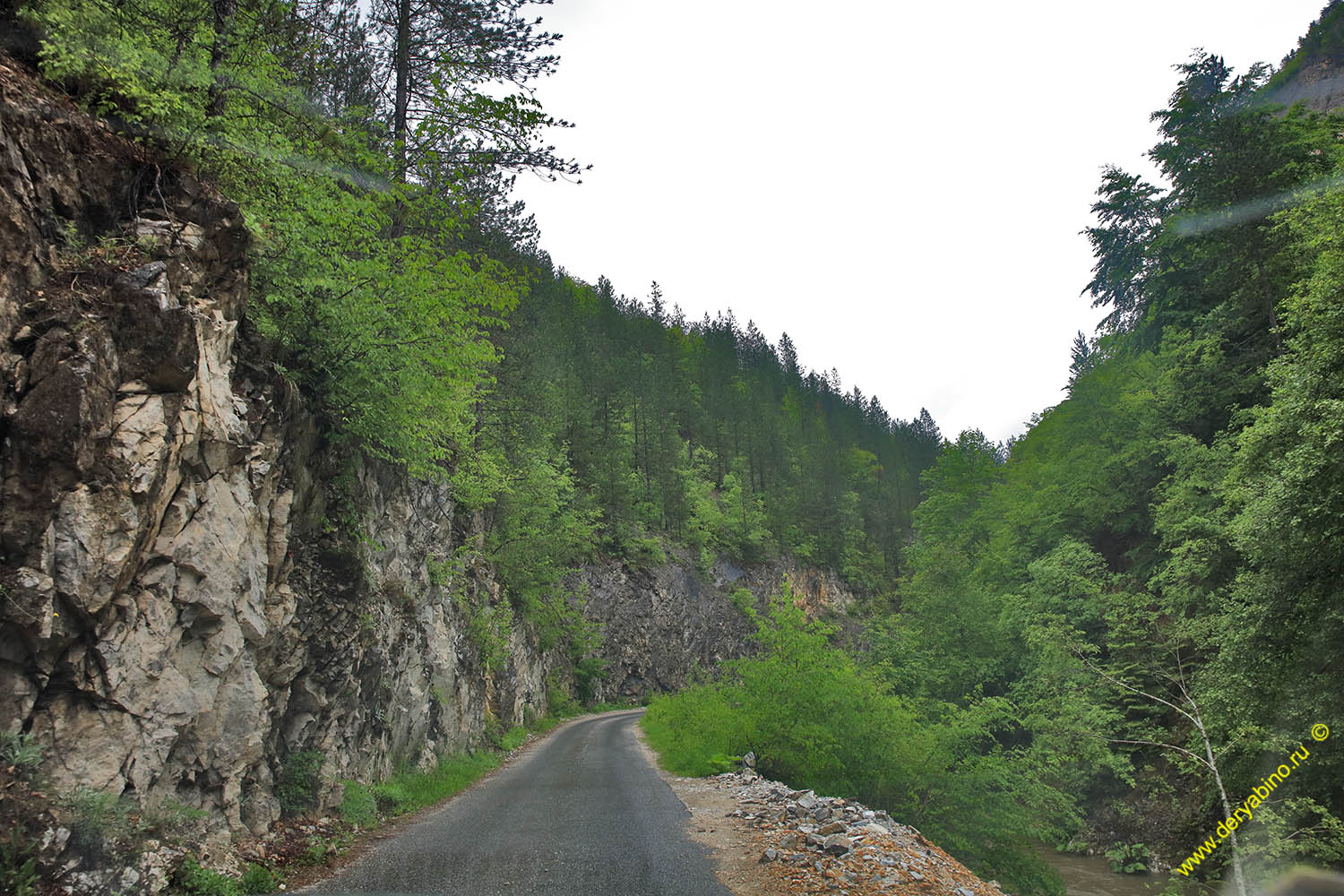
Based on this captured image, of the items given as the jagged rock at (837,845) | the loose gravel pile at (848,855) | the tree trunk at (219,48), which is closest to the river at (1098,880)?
→ the loose gravel pile at (848,855)

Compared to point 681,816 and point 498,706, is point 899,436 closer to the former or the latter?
point 498,706

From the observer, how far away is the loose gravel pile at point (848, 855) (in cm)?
682

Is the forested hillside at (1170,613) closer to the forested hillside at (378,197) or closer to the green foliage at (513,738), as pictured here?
the green foliage at (513,738)

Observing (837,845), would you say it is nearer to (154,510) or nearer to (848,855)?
(848,855)

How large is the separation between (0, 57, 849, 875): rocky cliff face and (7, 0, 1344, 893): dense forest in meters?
0.64

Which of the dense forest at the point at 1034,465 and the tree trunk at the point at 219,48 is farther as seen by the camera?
the dense forest at the point at 1034,465

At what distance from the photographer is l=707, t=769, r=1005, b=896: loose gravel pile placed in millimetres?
6816

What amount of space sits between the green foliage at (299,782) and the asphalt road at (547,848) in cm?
125

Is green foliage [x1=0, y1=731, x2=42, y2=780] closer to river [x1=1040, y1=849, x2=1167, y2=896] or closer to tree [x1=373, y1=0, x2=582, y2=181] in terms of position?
tree [x1=373, y1=0, x2=582, y2=181]

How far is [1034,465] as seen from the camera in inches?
1412

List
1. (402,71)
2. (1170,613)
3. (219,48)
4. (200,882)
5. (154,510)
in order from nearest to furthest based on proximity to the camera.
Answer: (200,882) < (154,510) < (219,48) < (402,71) < (1170,613)

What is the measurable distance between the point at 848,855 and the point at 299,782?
732cm

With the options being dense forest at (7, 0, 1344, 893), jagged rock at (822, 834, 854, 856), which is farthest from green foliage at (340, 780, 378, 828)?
jagged rock at (822, 834, 854, 856)

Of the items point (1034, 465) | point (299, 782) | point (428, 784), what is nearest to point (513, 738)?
point (428, 784)
